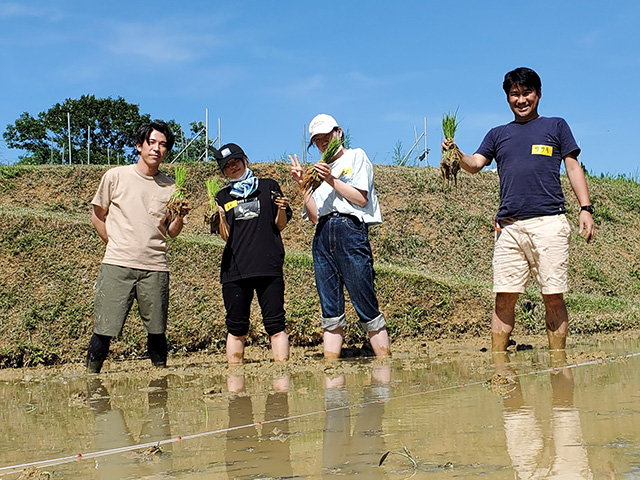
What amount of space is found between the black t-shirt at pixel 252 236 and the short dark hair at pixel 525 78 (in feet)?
5.97

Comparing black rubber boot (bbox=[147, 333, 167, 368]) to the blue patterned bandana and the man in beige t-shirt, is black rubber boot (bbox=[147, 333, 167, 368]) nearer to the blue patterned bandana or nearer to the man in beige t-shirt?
the man in beige t-shirt

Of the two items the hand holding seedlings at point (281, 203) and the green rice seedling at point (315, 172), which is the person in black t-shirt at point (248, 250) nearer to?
the hand holding seedlings at point (281, 203)

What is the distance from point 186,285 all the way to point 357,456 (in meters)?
6.21

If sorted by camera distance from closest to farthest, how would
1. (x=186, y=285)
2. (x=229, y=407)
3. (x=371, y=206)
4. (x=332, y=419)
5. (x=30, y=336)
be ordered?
(x=332, y=419)
(x=229, y=407)
(x=371, y=206)
(x=30, y=336)
(x=186, y=285)

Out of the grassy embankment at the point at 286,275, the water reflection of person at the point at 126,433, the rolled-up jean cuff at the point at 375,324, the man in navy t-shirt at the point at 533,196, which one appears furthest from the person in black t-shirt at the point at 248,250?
the grassy embankment at the point at 286,275

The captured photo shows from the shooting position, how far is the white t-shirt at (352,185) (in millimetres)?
4773

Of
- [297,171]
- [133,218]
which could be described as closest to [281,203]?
[297,171]

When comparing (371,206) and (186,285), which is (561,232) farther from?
(186,285)

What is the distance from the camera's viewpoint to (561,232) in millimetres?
4527

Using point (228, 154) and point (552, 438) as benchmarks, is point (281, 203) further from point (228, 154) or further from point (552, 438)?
point (552, 438)

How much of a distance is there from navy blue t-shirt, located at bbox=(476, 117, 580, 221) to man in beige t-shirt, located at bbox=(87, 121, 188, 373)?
7.80ft

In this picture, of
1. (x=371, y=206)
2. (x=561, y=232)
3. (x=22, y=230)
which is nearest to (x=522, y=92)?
(x=561, y=232)

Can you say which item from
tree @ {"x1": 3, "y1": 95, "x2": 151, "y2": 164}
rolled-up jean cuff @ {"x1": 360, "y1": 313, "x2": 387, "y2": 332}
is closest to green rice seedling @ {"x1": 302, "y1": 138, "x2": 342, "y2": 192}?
rolled-up jean cuff @ {"x1": 360, "y1": 313, "x2": 387, "y2": 332}

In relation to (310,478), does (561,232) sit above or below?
above
